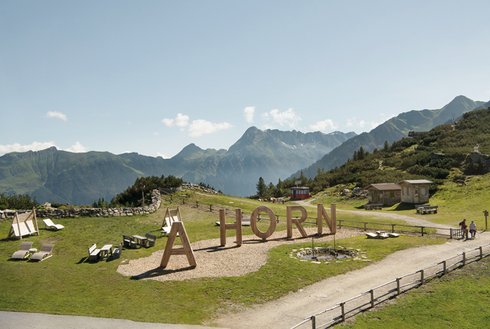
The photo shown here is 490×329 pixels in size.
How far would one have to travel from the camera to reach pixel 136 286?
23453 millimetres

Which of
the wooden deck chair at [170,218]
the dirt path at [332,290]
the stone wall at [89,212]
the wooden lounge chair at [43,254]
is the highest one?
the stone wall at [89,212]

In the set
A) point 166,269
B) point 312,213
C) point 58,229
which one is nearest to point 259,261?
point 166,269

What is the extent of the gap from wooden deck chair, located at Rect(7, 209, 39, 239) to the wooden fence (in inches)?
1203

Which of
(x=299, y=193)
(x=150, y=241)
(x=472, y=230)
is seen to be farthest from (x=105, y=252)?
(x=299, y=193)

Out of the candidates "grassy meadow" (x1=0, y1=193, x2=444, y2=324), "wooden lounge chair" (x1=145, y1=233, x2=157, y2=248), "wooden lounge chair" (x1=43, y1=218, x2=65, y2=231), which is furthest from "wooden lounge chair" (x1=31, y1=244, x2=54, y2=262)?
"wooden lounge chair" (x1=43, y1=218, x2=65, y2=231)

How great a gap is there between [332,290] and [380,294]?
2704 mm

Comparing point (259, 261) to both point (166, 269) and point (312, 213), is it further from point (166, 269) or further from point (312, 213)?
point (312, 213)

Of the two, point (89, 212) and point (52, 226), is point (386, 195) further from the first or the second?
point (52, 226)

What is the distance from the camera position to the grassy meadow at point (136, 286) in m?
19.9

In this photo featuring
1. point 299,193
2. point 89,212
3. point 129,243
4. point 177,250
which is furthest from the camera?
point 299,193

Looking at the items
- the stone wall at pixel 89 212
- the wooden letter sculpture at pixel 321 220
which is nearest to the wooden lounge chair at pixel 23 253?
the stone wall at pixel 89 212

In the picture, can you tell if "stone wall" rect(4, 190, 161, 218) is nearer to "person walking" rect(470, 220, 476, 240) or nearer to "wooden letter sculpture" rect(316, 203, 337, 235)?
"wooden letter sculpture" rect(316, 203, 337, 235)

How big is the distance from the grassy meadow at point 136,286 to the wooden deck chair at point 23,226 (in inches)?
45.5

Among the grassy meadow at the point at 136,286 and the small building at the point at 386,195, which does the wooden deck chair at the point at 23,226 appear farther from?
the small building at the point at 386,195
